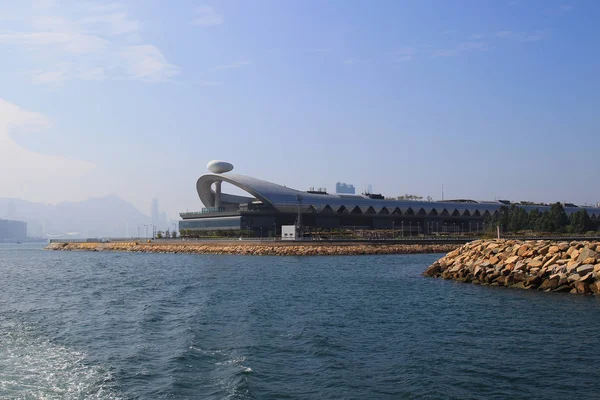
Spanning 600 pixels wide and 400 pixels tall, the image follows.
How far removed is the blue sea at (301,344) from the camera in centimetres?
1307

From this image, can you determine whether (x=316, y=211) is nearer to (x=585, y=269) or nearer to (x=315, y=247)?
(x=315, y=247)

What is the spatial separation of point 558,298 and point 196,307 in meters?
17.3

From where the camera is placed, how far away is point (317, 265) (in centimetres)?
5200

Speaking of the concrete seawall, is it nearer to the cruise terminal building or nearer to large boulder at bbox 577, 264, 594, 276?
the cruise terminal building

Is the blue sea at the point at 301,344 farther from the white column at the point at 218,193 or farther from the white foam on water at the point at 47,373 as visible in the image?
the white column at the point at 218,193

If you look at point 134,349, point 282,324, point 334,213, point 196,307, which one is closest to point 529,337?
point 282,324

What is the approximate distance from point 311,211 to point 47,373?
311ft

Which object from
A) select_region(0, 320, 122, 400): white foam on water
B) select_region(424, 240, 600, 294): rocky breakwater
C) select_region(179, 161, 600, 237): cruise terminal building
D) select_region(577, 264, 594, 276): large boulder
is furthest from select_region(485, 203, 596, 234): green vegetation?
select_region(0, 320, 122, 400): white foam on water

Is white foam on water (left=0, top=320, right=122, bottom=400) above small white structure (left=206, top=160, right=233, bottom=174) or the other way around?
the other way around

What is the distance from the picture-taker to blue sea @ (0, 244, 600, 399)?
13070 mm

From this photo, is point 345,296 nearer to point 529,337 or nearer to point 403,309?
point 403,309

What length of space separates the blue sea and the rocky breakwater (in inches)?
72.0

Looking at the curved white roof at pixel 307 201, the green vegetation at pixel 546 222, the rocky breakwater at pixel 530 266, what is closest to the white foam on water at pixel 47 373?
the rocky breakwater at pixel 530 266

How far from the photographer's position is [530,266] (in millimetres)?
32688
